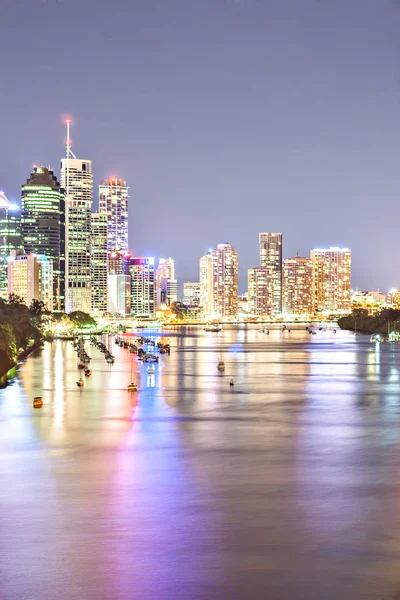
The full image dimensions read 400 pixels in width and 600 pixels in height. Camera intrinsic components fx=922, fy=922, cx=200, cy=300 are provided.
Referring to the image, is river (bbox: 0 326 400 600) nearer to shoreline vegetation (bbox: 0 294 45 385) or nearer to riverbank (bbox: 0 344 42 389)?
riverbank (bbox: 0 344 42 389)

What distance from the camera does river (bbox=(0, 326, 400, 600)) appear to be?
19.9 m

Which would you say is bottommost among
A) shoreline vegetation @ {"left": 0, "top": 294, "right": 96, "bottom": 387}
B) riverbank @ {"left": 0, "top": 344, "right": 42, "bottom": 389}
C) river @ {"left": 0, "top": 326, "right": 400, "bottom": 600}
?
river @ {"left": 0, "top": 326, "right": 400, "bottom": 600}

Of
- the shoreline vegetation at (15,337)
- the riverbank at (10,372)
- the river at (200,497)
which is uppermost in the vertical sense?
the shoreline vegetation at (15,337)

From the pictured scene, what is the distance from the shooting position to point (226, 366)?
93.4 meters

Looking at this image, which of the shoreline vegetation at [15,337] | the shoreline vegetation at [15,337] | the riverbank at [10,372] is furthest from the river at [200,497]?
the shoreline vegetation at [15,337]

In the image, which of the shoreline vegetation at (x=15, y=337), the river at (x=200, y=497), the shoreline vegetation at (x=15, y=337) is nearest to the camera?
the river at (x=200, y=497)

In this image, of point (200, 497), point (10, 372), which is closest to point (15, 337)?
point (10, 372)

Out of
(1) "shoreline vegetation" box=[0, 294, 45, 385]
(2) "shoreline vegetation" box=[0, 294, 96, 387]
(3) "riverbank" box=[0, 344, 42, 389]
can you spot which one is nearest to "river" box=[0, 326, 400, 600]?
(3) "riverbank" box=[0, 344, 42, 389]

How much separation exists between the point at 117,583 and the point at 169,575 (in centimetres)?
128

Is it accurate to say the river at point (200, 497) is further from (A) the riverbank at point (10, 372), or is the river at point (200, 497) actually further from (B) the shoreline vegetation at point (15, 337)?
(B) the shoreline vegetation at point (15, 337)

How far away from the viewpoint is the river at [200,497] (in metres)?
19.9

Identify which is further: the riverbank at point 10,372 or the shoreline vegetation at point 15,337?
the shoreline vegetation at point 15,337

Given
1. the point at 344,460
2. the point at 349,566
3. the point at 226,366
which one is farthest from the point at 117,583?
the point at 226,366

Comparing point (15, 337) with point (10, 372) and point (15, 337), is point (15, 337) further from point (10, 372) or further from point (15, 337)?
point (10, 372)
